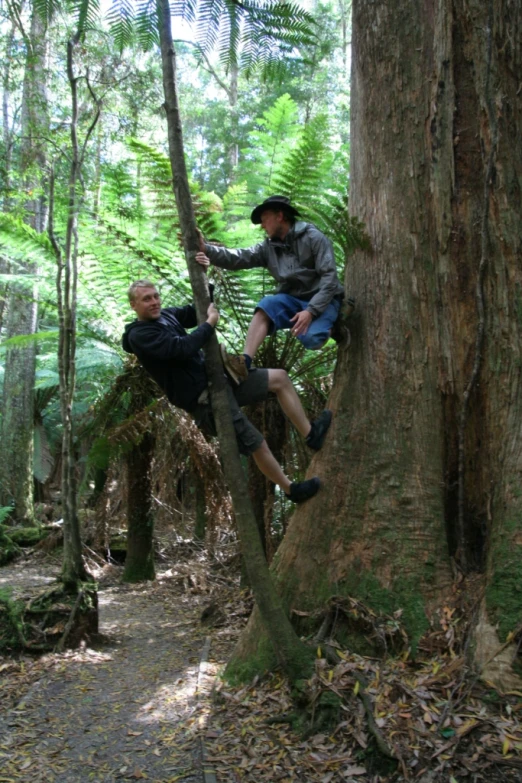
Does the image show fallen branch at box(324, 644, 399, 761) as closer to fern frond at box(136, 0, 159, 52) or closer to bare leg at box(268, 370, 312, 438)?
bare leg at box(268, 370, 312, 438)

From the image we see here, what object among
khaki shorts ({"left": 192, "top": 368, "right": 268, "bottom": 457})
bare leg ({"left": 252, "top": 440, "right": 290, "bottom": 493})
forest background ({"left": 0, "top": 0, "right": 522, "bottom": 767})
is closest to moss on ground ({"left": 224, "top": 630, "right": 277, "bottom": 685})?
forest background ({"left": 0, "top": 0, "right": 522, "bottom": 767})

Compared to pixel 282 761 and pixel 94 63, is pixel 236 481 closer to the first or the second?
pixel 282 761

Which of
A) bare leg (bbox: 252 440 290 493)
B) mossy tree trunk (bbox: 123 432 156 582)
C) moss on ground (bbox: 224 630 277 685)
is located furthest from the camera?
mossy tree trunk (bbox: 123 432 156 582)

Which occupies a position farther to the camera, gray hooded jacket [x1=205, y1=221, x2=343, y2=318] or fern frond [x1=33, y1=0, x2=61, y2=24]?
gray hooded jacket [x1=205, y1=221, x2=343, y2=318]

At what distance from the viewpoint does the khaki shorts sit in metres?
3.85

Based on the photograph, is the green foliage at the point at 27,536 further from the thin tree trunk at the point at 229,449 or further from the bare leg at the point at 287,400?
the thin tree trunk at the point at 229,449

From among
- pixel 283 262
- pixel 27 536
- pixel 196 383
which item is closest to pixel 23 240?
pixel 283 262

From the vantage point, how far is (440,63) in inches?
144

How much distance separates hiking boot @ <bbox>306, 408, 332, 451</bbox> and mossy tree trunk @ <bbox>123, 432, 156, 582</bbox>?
3.13 m

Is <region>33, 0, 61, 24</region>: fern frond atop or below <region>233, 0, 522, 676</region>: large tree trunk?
atop

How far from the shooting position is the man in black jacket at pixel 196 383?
12.1ft

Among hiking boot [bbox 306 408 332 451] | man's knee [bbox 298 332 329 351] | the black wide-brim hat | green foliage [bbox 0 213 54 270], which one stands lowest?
hiking boot [bbox 306 408 332 451]

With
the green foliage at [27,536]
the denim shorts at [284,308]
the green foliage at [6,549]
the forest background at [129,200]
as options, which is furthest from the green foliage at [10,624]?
the green foliage at [27,536]

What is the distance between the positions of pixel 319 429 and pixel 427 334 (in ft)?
2.82
